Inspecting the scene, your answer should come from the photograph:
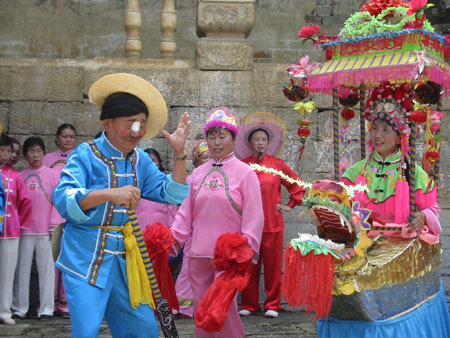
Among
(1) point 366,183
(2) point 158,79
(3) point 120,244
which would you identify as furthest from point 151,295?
(2) point 158,79

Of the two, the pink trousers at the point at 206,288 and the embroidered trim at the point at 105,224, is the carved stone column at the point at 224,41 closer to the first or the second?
the pink trousers at the point at 206,288

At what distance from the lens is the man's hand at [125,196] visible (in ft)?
14.3

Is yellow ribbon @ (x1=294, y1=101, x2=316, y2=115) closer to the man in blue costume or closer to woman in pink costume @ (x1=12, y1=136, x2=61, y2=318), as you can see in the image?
the man in blue costume

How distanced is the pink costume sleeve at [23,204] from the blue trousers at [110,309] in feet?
9.76

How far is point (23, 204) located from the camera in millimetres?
7496

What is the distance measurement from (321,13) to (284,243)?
4.77 metres

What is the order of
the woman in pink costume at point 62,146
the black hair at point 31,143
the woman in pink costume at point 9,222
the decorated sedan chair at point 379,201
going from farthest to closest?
the woman in pink costume at point 62,146 → the black hair at point 31,143 → the woman in pink costume at point 9,222 → the decorated sedan chair at point 379,201

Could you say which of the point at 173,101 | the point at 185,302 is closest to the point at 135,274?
the point at 185,302

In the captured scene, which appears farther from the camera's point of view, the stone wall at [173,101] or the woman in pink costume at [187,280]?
Result: the stone wall at [173,101]

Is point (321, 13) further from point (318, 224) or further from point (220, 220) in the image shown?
point (318, 224)

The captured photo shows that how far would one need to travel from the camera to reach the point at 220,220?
5988 mm

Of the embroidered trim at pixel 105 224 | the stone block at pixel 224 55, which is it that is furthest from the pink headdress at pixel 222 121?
the stone block at pixel 224 55

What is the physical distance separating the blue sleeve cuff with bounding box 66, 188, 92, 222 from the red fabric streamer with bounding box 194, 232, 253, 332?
1.34 m

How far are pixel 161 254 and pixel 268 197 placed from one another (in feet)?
8.00
